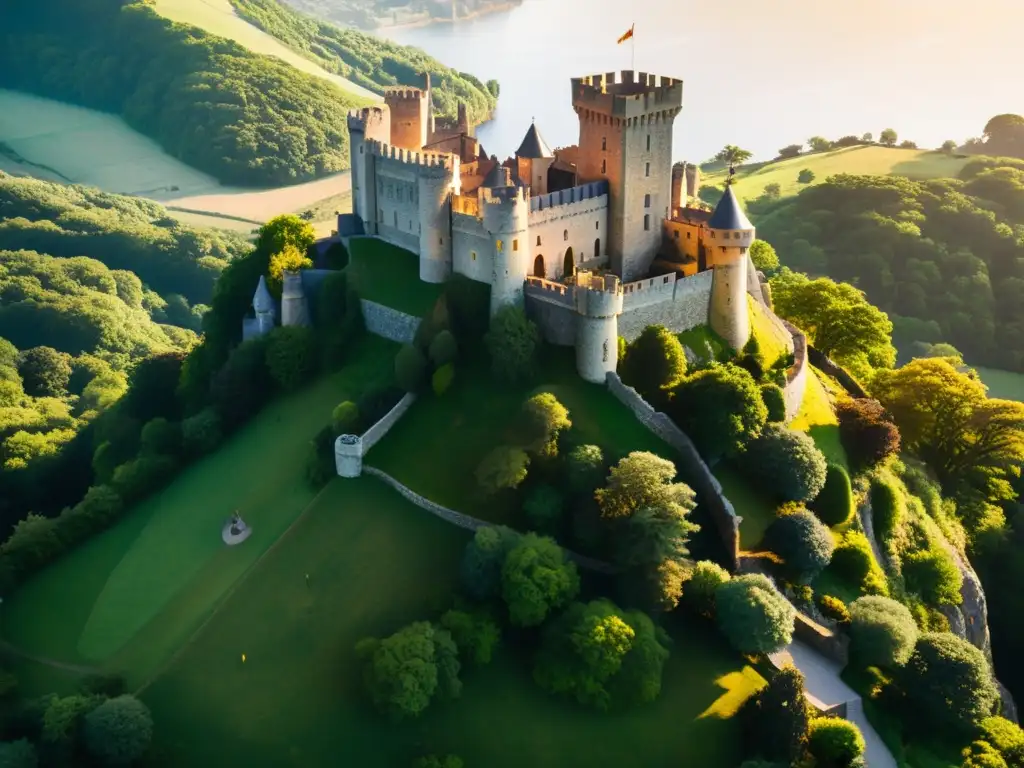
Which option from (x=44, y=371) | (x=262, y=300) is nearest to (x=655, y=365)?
(x=262, y=300)

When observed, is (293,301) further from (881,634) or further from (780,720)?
(881,634)

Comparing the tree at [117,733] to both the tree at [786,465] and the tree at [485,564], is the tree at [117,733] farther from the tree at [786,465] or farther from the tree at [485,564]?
the tree at [786,465]

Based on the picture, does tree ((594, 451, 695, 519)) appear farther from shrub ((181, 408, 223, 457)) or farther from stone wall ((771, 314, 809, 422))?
shrub ((181, 408, 223, 457))

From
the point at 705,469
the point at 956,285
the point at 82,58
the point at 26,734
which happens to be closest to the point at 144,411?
the point at 26,734

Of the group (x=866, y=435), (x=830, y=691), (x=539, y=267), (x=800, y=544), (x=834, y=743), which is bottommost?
(x=830, y=691)

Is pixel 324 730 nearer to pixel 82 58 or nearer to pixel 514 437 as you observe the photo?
pixel 514 437

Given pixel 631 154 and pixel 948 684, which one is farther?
pixel 631 154

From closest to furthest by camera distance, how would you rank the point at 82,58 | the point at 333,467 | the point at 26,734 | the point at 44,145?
the point at 26,734 → the point at 333,467 → the point at 44,145 → the point at 82,58

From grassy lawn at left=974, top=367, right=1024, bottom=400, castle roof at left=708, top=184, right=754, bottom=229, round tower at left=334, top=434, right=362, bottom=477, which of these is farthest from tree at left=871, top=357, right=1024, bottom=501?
round tower at left=334, top=434, right=362, bottom=477
